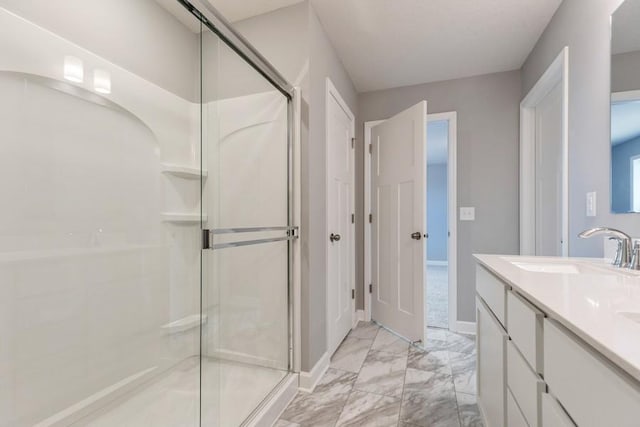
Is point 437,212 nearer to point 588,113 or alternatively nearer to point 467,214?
point 467,214

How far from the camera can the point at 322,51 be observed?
83.6 inches

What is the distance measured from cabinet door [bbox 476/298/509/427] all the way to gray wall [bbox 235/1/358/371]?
963mm

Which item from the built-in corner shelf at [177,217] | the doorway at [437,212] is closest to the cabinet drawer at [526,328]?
the built-in corner shelf at [177,217]

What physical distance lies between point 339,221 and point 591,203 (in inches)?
62.7

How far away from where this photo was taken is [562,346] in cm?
62

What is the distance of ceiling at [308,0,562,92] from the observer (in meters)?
1.91

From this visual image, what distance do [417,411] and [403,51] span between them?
2.54 metres

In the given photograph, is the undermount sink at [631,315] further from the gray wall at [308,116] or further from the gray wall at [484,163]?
the gray wall at [484,163]

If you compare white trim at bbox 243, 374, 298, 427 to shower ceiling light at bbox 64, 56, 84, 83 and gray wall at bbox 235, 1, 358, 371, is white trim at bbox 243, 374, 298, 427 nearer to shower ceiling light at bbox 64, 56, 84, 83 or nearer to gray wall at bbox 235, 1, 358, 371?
gray wall at bbox 235, 1, 358, 371

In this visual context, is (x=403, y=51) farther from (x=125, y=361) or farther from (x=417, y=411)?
(x=125, y=361)

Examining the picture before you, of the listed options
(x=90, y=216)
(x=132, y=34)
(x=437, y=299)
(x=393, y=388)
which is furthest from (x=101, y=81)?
(x=437, y=299)

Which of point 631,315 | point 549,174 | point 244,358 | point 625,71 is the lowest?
point 244,358

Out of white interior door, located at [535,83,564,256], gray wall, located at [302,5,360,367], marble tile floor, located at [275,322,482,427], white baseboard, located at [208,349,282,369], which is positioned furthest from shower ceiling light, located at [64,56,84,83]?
white interior door, located at [535,83,564,256]

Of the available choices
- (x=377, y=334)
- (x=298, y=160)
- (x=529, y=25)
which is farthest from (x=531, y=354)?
(x=529, y=25)
